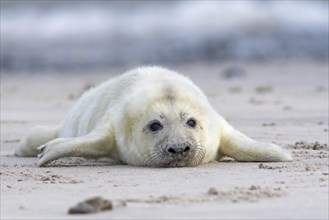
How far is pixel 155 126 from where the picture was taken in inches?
288

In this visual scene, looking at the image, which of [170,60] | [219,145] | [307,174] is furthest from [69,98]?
[170,60]

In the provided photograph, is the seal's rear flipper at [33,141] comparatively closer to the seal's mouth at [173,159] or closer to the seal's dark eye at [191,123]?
the seal's mouth at [173,159]

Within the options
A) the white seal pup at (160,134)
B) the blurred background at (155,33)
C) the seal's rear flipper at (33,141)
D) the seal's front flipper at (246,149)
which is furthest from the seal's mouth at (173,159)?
the blurred background at (155,33)

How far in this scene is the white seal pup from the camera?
719cm

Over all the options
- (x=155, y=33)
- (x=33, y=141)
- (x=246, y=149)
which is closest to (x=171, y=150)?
(x=246, y=149)

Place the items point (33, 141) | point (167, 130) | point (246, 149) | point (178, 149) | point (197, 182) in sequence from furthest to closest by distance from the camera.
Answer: point (33, 141), point (246, 149), point (167, 130), point (178, 149), point (197, 182)

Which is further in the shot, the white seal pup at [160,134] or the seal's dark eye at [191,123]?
the seal's dark eye at [191,123]

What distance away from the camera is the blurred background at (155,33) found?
26.5 meters

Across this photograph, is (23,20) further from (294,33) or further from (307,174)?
(307,174)

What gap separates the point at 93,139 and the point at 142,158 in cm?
41

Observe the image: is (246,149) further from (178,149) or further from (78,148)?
(78,148)

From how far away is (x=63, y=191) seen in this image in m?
5.98

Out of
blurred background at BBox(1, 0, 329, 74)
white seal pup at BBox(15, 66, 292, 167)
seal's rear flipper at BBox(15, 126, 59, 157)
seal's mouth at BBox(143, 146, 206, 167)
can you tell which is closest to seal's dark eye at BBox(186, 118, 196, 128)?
white seal pup at BBox(15, 66, 292, 167)

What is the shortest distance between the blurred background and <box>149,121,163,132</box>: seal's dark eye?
17.7 meters
